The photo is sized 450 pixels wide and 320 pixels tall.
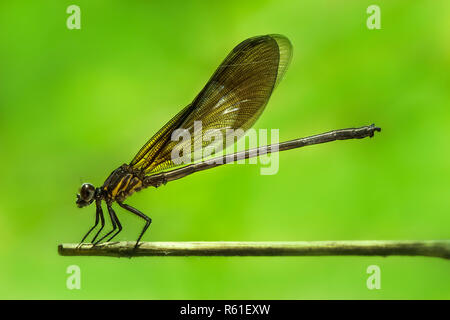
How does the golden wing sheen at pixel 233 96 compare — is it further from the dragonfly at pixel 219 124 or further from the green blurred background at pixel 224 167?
the green blurred background at pixel 224 167

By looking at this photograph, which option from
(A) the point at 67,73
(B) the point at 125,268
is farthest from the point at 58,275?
(A) the point at 67,73

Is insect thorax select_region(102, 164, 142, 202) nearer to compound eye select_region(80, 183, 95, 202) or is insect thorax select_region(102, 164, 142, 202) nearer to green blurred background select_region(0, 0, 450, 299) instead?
compound eye select_region(80, 183, 95, 202)

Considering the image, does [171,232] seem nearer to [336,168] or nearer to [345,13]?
[336,168]

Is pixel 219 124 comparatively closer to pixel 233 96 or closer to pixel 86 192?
pixel 233 96

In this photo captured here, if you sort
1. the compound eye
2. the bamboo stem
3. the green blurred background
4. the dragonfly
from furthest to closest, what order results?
the green blurred background, the dragonfly, the compound eye, the bamboo stem

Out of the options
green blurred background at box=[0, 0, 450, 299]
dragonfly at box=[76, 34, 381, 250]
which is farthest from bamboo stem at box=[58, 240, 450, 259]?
green blurred background at box=[0, 0, 450, 299]

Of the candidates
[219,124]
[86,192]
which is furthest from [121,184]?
[219,124]

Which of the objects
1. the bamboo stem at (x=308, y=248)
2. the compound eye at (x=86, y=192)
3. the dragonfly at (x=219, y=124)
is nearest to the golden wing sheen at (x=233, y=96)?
the dragonfly at (x=219, y=124)

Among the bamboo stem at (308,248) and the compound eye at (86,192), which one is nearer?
the bamboo stem at (308,248)
